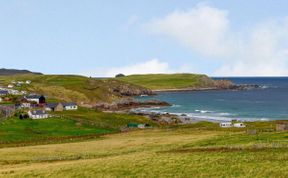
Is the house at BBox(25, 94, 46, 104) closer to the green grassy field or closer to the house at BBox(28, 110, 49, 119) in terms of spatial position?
the green grassy field

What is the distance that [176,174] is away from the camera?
42656mm

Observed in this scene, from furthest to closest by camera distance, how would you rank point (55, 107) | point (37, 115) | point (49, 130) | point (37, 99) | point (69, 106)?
point (37, 99), point (69, 106), point (55, 107), point (37, 115), point (49, 130)

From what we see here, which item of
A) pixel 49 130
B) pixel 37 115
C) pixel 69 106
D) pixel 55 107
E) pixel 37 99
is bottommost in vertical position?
pixel 49 130

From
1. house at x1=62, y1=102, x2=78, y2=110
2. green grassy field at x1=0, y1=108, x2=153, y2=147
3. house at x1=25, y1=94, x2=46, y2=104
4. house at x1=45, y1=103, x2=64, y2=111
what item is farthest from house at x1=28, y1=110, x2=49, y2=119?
house at x1=25, y1=94, x2=46, y2=104

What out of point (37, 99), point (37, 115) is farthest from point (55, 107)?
point (37, 115)

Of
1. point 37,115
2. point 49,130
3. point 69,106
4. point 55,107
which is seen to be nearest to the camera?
point 49,130

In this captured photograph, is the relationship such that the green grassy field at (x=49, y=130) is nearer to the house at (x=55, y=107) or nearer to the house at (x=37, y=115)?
the house at (x=37, y=115)

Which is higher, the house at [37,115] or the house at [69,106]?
the house at [69,106]

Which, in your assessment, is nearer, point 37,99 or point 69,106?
point 69,106

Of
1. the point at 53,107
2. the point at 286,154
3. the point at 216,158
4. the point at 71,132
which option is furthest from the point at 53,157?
the point at 53,107

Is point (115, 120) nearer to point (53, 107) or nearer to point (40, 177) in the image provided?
point (53, 107)

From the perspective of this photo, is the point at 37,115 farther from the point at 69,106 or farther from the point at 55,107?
the point at 69,106

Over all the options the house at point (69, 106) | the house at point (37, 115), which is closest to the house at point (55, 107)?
the house at point (69, 106)

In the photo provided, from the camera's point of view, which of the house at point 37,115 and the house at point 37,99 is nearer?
the house at point 37,115
